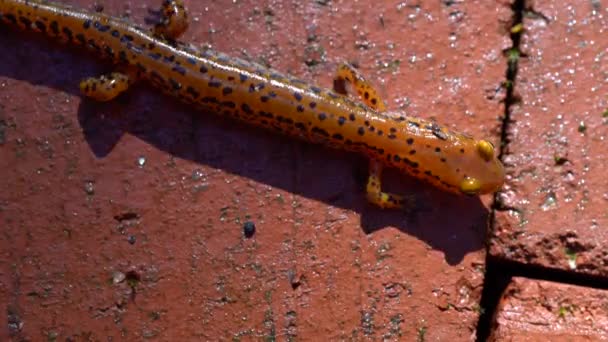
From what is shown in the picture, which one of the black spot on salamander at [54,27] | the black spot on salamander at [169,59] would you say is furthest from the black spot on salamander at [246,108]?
the black spot on salamander at [54,27]

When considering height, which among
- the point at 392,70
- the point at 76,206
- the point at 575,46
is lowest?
the point at 76,206

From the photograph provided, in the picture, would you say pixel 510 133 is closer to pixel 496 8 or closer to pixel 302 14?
pixel 496 8

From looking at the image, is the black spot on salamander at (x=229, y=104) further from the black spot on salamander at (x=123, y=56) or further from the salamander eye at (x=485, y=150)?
the salamander eye at (x=485, y=150)

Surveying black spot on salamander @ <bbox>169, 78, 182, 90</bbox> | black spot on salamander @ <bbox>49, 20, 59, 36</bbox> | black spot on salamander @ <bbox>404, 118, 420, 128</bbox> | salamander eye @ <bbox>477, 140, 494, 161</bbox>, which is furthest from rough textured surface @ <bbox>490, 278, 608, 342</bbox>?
black spot on salamander @ <bbox>49, 20, 59, 36</bbox>

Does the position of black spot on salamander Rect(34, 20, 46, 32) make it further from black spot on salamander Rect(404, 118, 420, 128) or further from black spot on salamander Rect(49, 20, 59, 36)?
black spot on salamander Rect(404, 118, 420, 128)

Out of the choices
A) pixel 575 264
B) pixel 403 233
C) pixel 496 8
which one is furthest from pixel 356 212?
pixel 496 8

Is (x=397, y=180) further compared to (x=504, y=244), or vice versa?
(x=397, y=180)
